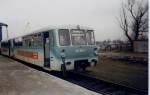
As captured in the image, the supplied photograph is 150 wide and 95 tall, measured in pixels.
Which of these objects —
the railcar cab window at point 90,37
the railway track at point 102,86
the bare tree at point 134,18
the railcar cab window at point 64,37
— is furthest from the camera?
the railcar cab window at point 90,37

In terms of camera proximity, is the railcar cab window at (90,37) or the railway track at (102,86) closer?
the railway track at (102,86)

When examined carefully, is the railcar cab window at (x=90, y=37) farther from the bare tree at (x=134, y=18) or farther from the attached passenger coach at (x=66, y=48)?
the bare tree at (x=134, y=18)

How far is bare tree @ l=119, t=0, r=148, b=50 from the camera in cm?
510

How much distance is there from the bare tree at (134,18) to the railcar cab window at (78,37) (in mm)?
3226

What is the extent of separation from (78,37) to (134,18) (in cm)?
409

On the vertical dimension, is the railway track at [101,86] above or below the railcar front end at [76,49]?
below

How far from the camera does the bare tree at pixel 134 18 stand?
16.7 ft

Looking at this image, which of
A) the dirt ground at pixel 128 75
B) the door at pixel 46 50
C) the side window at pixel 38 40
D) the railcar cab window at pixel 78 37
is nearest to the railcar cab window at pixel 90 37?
the railcar cab window at pixel 78 37

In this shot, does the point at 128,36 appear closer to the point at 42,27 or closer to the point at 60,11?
the point at 60,11

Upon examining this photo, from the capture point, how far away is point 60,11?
782 centimetres

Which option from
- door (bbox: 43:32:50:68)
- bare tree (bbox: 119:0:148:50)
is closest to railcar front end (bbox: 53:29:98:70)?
door (bbox: 43:32:50:68)

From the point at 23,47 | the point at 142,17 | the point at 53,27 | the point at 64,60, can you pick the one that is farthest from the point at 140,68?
the point at 23,47

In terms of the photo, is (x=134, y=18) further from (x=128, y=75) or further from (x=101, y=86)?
(x=128, y=75)

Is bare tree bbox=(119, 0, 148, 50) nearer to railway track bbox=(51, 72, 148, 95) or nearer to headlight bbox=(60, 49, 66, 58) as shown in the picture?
railway track bbox=(51, 72, 148, 95)
